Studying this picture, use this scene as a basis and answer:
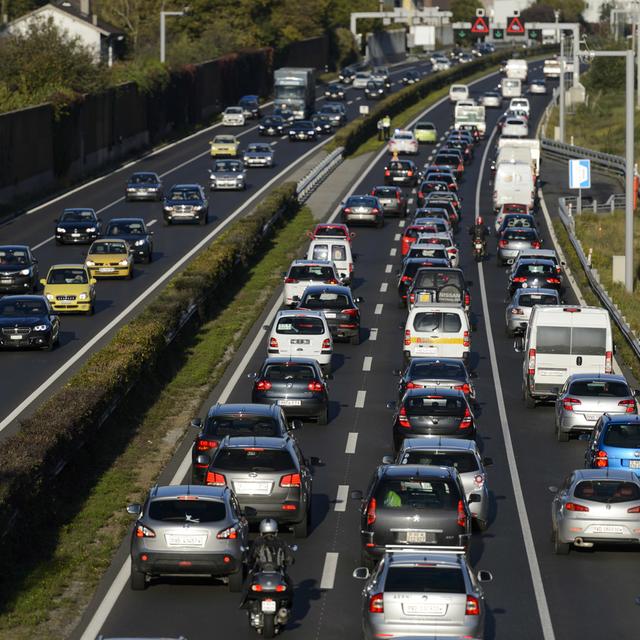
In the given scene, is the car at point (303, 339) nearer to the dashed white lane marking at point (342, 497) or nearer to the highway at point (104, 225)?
the highway at point (104, 225)

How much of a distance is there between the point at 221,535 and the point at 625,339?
76.5 feet

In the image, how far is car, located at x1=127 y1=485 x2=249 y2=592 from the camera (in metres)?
21.0

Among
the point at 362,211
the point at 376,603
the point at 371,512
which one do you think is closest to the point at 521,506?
the point at 371,512

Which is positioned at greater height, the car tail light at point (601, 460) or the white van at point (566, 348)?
the white van at point (566, 348)

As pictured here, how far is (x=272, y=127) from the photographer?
107688mm

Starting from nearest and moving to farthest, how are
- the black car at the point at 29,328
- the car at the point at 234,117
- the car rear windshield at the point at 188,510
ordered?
A: the car rear windshield at the point at 188,510 < the black car at the point at 29,328 < the car at the point at 234,117

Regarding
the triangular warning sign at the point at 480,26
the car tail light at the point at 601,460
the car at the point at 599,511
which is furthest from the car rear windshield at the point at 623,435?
the triangular warning sign at the point at 480,26

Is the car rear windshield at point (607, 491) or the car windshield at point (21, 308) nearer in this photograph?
the car rear windshield at point (607, 491)

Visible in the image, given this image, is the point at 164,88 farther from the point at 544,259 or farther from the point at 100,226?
the point at 544,259

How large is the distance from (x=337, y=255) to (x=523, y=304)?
937 cm

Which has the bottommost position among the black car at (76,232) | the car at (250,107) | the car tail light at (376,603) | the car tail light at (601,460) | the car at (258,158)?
the car tail light at (601,460)

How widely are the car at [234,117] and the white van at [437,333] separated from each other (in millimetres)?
77551

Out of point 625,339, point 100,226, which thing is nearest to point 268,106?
point 100,226

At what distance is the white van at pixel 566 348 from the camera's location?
3541 centimetres
